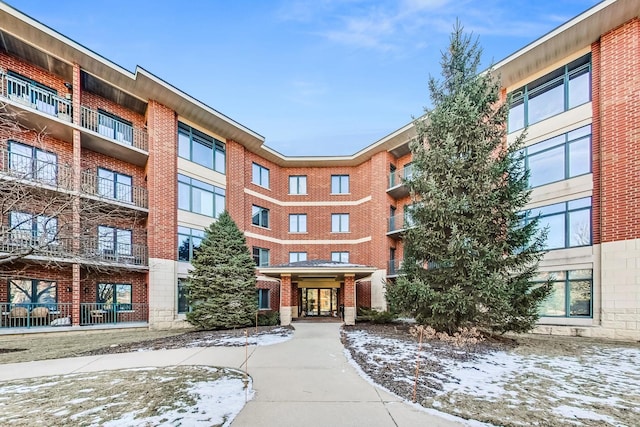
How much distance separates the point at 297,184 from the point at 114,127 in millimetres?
12298

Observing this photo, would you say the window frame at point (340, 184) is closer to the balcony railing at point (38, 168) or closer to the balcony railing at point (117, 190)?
the balcony railing at point (117, 190)

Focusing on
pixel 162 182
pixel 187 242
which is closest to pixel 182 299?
pixel 187 242

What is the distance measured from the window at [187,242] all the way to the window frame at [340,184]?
10595 mm

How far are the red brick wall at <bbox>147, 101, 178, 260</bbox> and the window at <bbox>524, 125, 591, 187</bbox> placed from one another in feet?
54.1

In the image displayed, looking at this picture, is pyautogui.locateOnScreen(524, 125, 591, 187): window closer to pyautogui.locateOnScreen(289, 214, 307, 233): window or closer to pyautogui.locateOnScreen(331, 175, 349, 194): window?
pyautogui.locateOnScreen(331, 175, 349, 194): window

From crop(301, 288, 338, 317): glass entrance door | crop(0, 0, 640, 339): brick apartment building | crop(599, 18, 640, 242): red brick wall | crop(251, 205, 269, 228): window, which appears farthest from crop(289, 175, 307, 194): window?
crop(599, 18, 640, 242): red brick wall

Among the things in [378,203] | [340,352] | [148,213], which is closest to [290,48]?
[378,203]

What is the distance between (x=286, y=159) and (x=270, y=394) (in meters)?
A: 19.6

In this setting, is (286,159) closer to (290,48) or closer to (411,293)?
(290,48)

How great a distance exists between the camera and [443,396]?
4973 millimetres

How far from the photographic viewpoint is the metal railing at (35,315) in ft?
40.7

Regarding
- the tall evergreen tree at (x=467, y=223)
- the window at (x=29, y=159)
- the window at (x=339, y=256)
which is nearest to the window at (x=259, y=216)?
the window at (x=339, y=256)

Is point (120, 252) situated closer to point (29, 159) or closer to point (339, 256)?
point (29, 159)

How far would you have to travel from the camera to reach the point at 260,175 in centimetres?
2267
